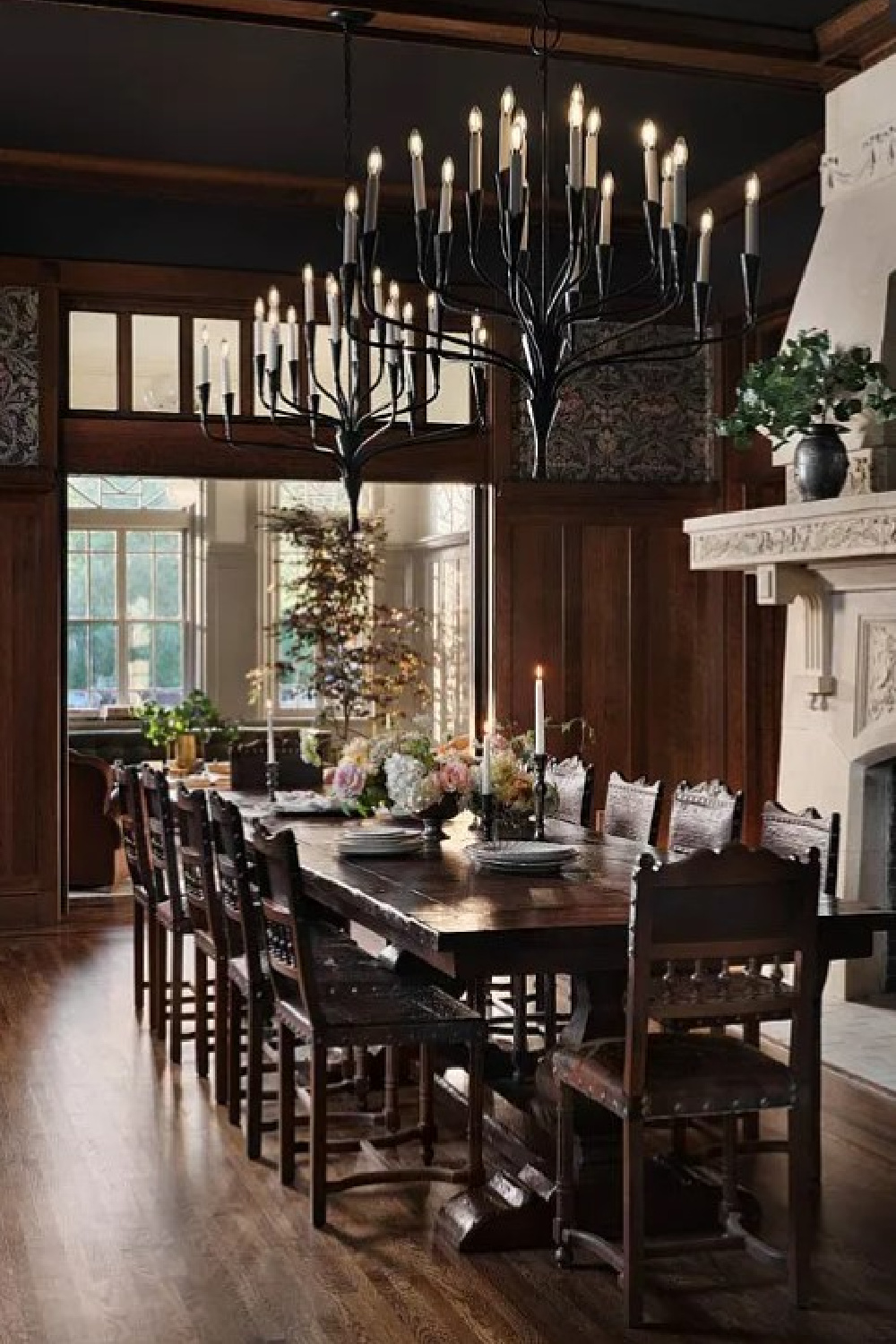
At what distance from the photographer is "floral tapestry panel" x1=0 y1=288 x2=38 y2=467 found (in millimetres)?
8328

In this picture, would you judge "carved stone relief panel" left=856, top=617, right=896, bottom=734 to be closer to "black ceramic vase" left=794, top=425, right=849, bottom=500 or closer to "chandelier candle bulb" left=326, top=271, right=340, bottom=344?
"black ceramic vase" left=794, top=425, right=849, bottom=500

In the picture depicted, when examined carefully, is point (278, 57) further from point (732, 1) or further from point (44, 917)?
point (44, 917)

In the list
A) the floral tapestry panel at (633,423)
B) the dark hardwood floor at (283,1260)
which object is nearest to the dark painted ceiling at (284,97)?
the floral tapestry panel at (633,423)

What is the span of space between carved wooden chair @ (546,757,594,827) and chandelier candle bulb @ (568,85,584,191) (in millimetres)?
2455

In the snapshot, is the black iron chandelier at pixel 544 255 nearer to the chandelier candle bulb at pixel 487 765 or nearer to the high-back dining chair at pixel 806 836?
the chandelier candle bulb at pixel 487 765

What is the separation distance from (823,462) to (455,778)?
228cm

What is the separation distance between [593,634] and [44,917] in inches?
125

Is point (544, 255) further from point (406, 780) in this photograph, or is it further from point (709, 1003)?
point (709, 1003)

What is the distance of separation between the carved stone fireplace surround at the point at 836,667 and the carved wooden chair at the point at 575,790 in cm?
127

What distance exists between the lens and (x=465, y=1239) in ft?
13.0

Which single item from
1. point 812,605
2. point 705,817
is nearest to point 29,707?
point 812,605

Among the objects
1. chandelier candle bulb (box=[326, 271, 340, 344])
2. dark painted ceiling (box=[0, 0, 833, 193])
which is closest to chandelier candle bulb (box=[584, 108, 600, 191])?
chandelier candle bulb (box=[326, 271, 340, 344])

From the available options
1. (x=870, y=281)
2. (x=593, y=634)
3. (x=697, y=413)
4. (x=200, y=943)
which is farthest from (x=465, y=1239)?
(x=697, y=413)

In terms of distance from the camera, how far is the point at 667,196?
14.4 ft
